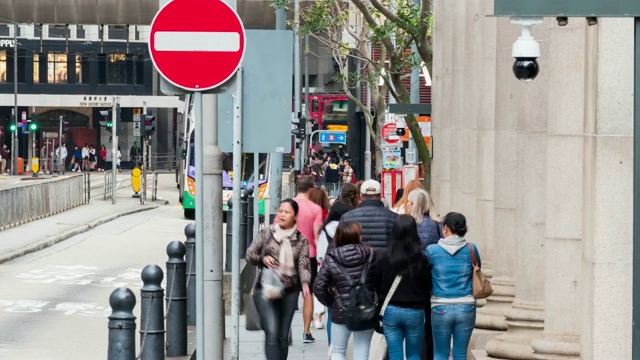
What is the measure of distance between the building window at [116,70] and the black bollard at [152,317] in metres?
88.1

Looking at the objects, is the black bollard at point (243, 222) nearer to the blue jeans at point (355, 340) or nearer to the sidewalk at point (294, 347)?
the sidewalk at point (294, 347)

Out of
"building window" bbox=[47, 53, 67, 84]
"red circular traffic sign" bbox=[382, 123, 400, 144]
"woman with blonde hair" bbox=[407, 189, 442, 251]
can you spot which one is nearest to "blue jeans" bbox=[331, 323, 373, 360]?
Result: "woman with blonde hair" bbox=[407, 189, 442, 251]

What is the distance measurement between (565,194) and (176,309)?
4.00m

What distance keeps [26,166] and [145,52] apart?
452 inches

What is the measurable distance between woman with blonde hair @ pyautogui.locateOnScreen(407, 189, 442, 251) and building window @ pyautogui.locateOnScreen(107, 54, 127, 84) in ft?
284

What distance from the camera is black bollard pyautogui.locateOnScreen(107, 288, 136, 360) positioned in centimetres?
815

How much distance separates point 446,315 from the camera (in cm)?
1075

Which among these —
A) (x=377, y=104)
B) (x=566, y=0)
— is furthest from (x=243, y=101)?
(x=377, y=104)

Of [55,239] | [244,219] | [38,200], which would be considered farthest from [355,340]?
[38,200]

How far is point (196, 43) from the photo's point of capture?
318 inches

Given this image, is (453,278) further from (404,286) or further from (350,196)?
(350,196)

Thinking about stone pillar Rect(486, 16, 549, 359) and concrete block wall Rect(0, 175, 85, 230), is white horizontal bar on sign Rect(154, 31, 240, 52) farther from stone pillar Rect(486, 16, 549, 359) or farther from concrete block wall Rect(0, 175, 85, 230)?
concrete block wall Rect(0, 175, 85, 230)

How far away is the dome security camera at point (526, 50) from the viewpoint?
6473 millimetres

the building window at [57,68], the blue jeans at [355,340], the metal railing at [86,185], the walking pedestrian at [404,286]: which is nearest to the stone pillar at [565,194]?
the walking pedestrian at [404,286]
